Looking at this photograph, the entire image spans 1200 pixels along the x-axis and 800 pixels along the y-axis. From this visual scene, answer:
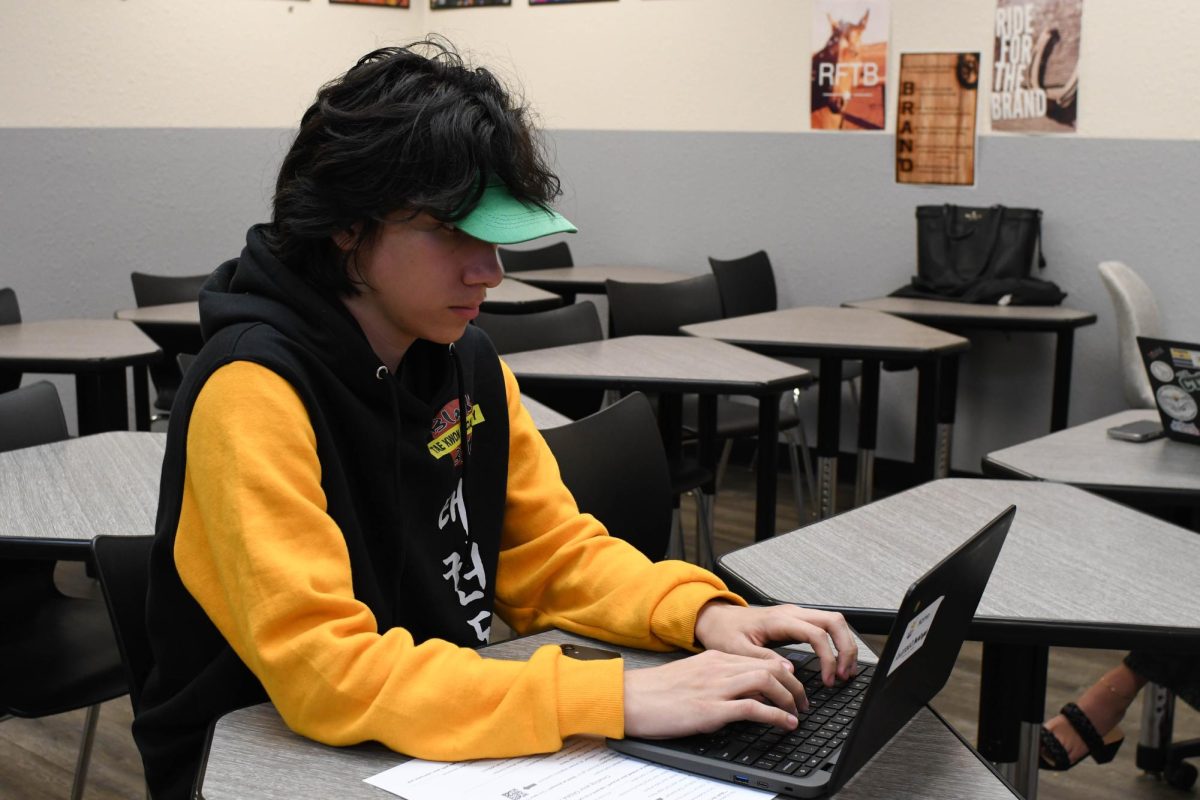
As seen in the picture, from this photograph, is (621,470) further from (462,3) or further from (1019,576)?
(462,3)

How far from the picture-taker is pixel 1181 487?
2.07 m

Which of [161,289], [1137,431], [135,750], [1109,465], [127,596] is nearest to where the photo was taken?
[127,596]

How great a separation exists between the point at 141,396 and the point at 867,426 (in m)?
2.23

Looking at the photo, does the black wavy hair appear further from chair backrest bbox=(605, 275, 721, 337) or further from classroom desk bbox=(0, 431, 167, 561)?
chair backrest bbox=(605, 275, 721, 337)

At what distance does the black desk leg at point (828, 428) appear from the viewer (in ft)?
12.0

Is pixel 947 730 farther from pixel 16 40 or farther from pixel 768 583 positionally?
pixel 16 40

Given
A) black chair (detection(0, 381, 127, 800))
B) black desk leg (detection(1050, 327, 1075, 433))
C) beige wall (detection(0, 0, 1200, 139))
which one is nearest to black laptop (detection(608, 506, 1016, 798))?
black chair (detection(0, 381, 127, 800))

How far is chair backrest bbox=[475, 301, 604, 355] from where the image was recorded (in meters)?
3.32

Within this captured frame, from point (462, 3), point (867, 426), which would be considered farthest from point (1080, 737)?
point (462, 3)

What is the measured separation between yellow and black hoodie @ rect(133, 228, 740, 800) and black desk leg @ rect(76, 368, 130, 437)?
Result: 2165mm

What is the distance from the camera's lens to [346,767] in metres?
1.01

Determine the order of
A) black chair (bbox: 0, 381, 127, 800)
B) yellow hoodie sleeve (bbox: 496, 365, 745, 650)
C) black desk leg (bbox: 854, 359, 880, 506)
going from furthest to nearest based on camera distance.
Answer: black desk leg (bbox: 854, 359, 880, 506) < black chair (bbox: 0, 381, 127, 800) < yellow hoodie sleeve (bbox: 496, 365, 745, 650)

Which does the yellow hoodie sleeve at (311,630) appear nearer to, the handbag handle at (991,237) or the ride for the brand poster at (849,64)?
the handbag handle at (991,237)

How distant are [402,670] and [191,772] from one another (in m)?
0.28
